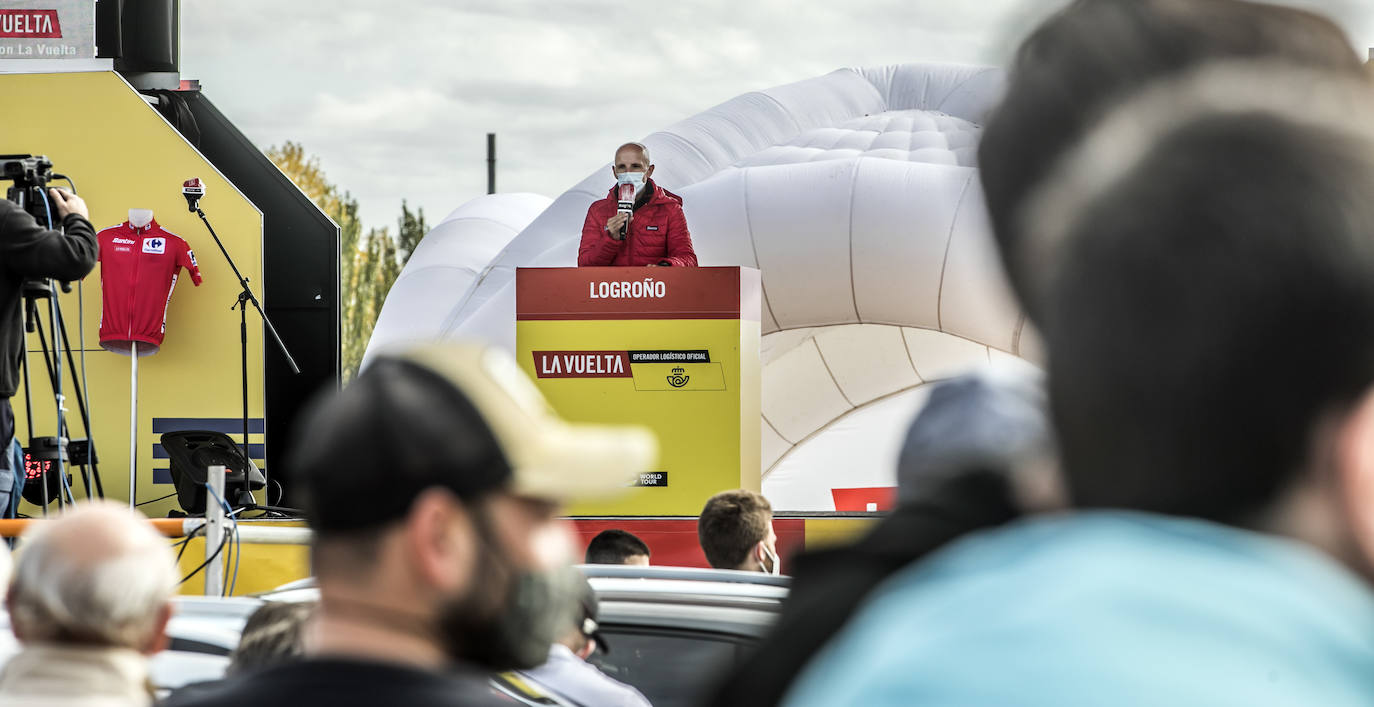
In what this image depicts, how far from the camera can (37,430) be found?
8727mm

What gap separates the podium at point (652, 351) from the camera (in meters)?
6.35

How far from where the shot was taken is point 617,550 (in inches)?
215

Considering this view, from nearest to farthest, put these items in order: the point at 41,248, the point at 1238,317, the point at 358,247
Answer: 1. the point at 1238,317
2. the point at 41,248
3. the point at 358,247

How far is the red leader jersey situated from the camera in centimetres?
865

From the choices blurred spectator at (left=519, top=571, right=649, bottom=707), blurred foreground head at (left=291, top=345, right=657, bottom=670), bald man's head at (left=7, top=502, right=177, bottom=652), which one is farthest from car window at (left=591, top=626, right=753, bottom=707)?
blurred foreground head at (left=291, top=345, right=657, bottom=670)

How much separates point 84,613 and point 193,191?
23.3 feet

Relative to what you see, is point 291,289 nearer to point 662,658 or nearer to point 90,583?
point 662,658

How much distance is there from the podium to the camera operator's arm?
6.11ft

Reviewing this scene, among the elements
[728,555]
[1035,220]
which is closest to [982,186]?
[1035,220]

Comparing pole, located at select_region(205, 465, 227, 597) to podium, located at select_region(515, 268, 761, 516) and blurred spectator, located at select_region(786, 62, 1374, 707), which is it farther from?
blurred spectator, located at select_region(786, 62, 1374, 707)

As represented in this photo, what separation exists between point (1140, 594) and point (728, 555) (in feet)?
14.6

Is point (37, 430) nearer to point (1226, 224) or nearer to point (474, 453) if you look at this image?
point (474, 453)

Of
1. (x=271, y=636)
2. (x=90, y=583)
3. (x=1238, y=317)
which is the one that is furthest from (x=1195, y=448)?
(x=271, y=636)

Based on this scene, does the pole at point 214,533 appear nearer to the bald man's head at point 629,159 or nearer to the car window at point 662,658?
the car window at point 662,658
